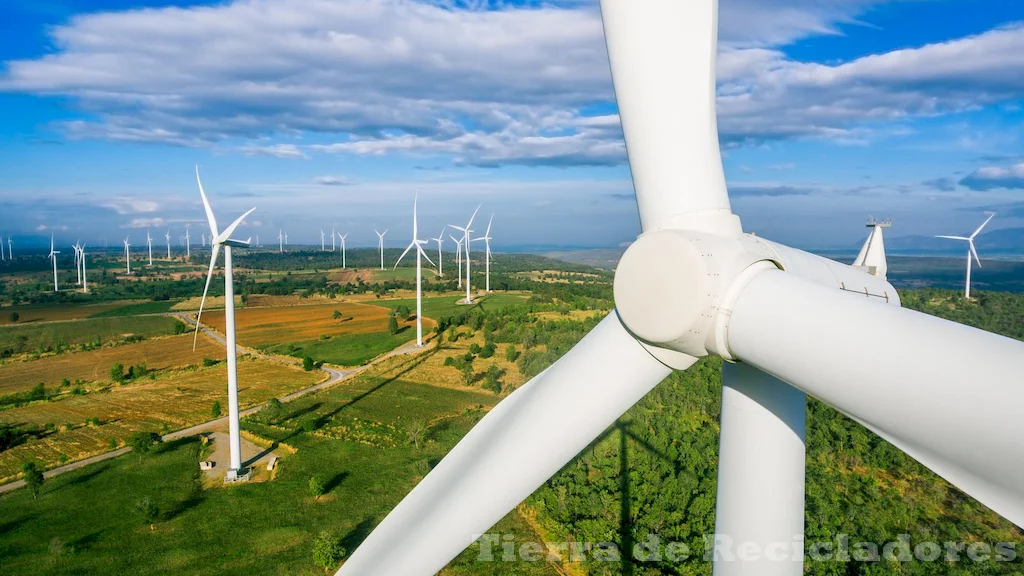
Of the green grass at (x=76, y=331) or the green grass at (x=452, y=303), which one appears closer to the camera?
the green grass at (x=76, y=331)

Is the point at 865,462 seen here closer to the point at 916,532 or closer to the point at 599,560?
the point at 916,532

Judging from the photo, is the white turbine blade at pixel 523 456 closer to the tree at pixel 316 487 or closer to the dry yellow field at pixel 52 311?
the tree at pixel 316 487

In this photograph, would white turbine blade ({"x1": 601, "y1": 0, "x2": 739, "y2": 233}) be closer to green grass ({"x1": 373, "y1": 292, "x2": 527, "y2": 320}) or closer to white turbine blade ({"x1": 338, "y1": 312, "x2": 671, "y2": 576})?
white turbine blade ({"x1": 338, "y1": 312, "x2": 671, "y2": 576})

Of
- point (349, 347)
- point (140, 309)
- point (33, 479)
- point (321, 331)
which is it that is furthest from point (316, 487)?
point (140, 309)

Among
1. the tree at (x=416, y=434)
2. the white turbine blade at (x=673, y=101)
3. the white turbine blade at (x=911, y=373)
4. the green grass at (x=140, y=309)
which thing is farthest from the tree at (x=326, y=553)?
the green grass at (x=140, y=309)

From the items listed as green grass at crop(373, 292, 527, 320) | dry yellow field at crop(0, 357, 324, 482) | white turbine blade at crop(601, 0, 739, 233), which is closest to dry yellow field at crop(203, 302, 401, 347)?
green grass at crop(373, 292, 527, 320)

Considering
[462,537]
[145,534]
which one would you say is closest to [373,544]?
[462,537]
